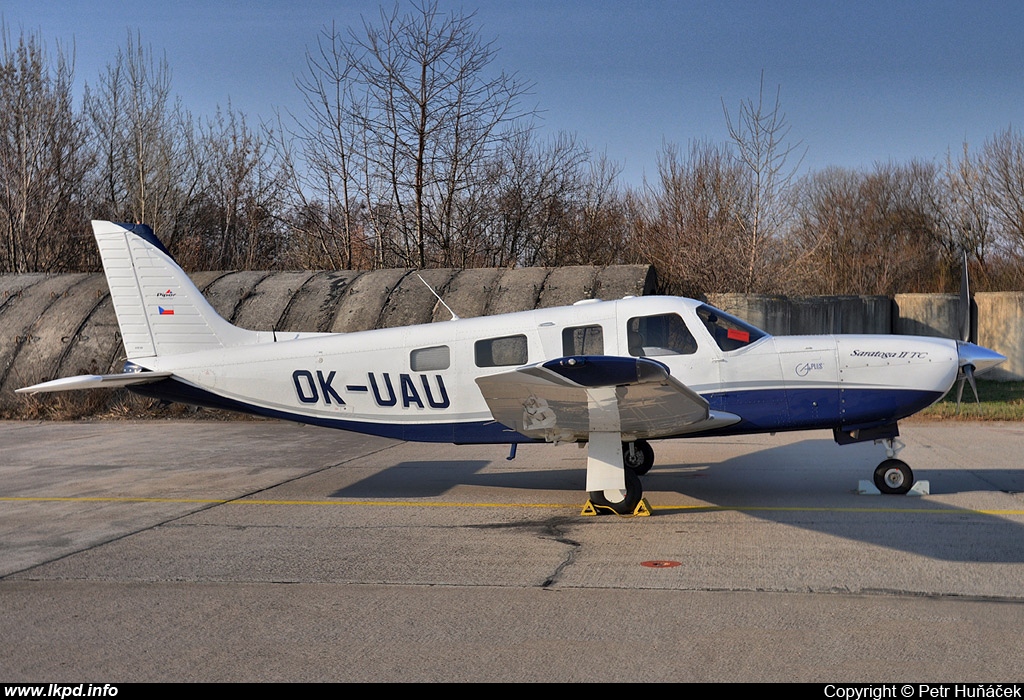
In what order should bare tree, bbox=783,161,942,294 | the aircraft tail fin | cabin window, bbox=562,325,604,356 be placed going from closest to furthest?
cabin window, bbox=562,325,604,356, the aircraft tail fin, bare tree, bbox=783,161,942,294

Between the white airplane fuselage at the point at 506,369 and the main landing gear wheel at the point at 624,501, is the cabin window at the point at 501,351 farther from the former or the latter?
the main landing gear wheel at the point at 624,501

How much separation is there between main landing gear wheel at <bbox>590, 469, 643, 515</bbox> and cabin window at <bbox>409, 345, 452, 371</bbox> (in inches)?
86.0

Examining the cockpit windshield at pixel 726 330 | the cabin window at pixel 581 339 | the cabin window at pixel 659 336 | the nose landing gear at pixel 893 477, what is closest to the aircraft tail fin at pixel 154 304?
the cabin window at pixel 581 339

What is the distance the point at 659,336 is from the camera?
9211 millimetres

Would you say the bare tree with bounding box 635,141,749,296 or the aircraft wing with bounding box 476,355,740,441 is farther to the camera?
the bare tree with bounding box 635,141,749,296

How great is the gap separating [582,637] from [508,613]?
68 centimetres

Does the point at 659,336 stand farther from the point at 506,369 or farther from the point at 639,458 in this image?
the point at 639,458

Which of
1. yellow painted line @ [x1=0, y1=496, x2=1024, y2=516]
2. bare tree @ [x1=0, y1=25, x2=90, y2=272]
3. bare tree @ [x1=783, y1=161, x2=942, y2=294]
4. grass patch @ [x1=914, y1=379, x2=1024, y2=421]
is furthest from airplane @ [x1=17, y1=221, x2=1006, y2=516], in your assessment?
bare tree @ [x1=783, y1=161, x2=942, y2=294]

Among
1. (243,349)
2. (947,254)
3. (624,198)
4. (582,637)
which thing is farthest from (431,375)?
(947,254)

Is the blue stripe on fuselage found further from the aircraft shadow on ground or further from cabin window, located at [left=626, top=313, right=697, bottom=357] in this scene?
the aircraft shadow on ground

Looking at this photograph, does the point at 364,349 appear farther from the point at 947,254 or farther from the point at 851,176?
the point at 851,176

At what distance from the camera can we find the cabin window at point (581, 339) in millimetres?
9141

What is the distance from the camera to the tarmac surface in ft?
15.6
